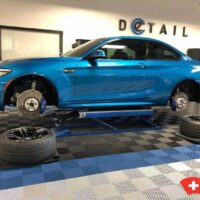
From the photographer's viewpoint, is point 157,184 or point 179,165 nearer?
point 157,184

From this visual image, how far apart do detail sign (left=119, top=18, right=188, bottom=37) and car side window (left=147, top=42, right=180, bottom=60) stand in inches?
155

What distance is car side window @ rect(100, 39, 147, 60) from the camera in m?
3.28

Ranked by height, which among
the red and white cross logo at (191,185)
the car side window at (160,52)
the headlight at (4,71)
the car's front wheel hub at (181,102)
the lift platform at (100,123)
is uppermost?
the car side window at (160,52)

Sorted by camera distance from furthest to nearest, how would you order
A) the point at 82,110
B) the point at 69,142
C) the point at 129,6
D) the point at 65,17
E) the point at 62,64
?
the point at 129,6 < the point at 65,17 < the point at 82,110 < the point at 62,64 < the point at 69,142

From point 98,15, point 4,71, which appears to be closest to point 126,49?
point 4,71

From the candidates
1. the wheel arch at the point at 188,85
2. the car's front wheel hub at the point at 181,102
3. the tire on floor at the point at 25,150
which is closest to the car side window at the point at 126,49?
the wheel arch at the point at 188,85

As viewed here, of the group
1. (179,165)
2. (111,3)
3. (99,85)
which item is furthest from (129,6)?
(179,165)

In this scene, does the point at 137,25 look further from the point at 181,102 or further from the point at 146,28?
the point at 181,102

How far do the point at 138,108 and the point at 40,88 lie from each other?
1.41 metres

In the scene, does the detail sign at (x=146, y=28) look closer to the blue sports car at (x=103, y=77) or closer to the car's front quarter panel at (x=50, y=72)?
the blue sports car at (x=103, y=77)

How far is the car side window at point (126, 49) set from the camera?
3281mm

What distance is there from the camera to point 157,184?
1838mm

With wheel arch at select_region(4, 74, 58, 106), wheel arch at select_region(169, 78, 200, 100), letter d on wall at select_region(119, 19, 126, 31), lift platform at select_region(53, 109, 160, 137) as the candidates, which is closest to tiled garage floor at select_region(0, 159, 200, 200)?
lift platform at select_region(53, 109, 160, 137)

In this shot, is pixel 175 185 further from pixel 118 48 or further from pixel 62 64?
pixel 118 48
